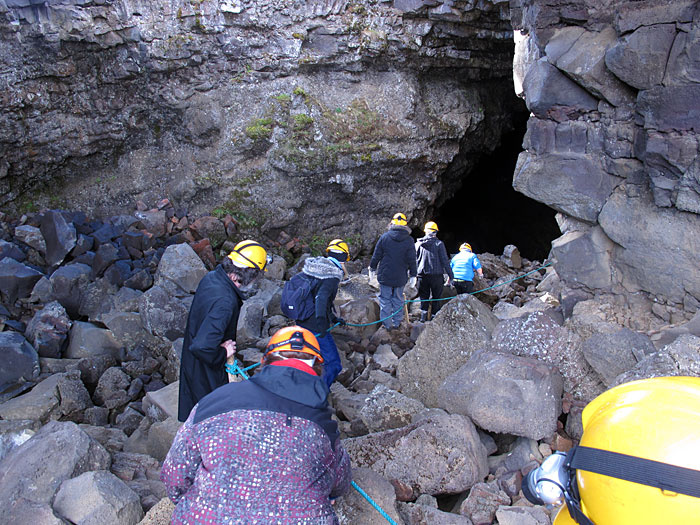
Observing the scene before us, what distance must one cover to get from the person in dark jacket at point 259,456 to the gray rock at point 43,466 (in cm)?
142

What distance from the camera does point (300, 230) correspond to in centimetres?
1066

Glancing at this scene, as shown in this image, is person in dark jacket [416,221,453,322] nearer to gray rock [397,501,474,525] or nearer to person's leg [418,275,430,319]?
person's leg [418,275,430,319]

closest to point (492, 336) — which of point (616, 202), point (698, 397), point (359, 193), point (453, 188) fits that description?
point (616, 202)

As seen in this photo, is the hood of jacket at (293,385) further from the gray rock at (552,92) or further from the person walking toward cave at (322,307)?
the gray rock at (552,92)

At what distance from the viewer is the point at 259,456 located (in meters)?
2.08

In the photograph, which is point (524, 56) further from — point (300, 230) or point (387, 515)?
point (300, 230)

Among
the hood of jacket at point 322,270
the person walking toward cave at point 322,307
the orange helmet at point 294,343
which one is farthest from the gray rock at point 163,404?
the orange helmet at point 294,343

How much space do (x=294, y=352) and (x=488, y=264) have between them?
8124 mm

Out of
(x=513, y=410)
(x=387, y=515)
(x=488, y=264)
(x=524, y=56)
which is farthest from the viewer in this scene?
(x=488, y=264)

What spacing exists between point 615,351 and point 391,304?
10.6ft

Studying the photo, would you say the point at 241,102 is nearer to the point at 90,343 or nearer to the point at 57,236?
the point at 57,236

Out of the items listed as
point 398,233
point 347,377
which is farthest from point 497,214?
point 347,377

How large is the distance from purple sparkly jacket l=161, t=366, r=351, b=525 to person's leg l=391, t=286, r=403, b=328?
14.5 ft

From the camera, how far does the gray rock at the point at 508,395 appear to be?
3674 millimetres
